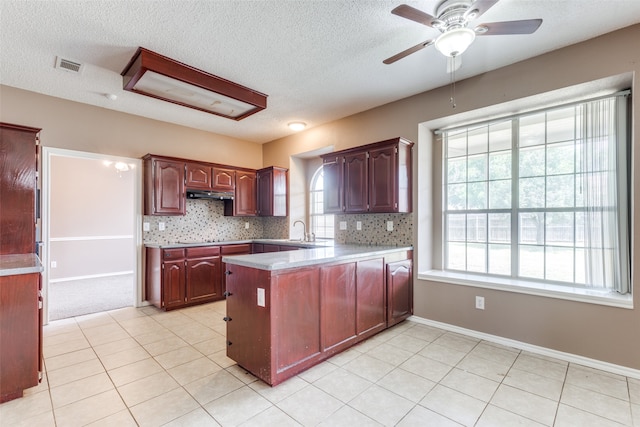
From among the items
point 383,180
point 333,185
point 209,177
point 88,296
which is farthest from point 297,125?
point 88,296

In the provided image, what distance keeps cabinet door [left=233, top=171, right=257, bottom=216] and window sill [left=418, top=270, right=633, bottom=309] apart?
10.4 ft

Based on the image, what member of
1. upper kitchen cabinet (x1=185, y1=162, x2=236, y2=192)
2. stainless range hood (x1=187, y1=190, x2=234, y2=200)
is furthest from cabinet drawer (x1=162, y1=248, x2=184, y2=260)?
upper kitchen cabinet (x1=185, y1=162, x2=236, y2=192)

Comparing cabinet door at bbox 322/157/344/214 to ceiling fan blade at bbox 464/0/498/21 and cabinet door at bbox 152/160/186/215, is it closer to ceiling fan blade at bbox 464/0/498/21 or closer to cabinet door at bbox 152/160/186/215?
cabinet door at bbox 152/160/186/215

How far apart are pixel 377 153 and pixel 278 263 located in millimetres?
2087

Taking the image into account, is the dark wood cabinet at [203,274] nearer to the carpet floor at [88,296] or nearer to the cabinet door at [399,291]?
the carpet floor at [88,296]

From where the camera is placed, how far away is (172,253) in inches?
160

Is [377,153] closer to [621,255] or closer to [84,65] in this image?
[621,255]

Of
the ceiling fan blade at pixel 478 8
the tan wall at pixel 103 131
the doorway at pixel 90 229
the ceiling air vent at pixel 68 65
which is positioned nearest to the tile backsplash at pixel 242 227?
the tan wall at pixel 103 131

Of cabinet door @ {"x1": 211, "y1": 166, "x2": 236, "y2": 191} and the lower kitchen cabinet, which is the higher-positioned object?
cabinet door @ {"x1": 211, "y1": 166, "x2": 236, "y2": 191}

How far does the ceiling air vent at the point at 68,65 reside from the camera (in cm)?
281

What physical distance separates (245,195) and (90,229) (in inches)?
156

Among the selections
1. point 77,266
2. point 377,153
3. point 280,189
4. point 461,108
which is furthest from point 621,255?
point 77,266

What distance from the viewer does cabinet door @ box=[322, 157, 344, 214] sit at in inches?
157

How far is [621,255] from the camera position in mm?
2488
